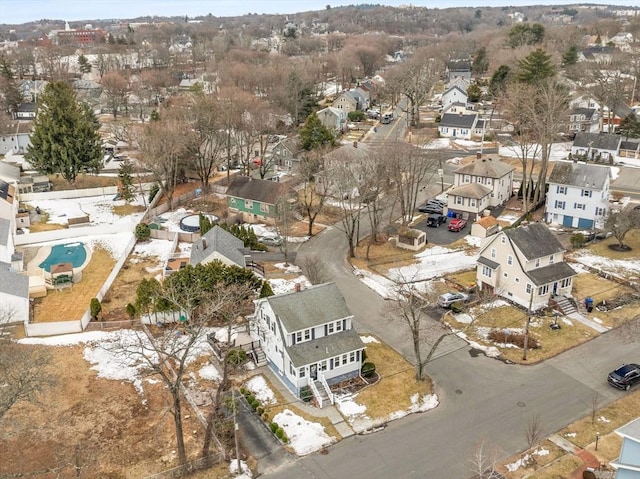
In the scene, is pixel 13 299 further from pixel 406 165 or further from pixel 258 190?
pixel 406 165

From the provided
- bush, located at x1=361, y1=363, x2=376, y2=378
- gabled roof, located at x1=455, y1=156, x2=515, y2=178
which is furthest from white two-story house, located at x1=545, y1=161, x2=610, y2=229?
bush, located at x1=361, y1=363, x2=376, y2=378

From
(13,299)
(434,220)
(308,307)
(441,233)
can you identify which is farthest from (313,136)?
(308,307)

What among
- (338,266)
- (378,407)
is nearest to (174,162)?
(338,266)

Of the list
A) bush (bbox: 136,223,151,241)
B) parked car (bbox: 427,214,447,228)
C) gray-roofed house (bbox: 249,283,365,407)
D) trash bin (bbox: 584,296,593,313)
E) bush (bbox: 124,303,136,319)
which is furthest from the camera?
parked car (bbox: 427,214,447,228)

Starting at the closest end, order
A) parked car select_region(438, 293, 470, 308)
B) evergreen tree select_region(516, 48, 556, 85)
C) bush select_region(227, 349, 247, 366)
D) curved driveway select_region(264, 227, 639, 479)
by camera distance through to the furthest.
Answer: curved driveway select_region(264, 227, 639, 479) < bush select_region(227, 349, 247, 366) < parked car select_region(438, 293, 470, 308) < evergreen tree select_region(516, 48, 556, 85)

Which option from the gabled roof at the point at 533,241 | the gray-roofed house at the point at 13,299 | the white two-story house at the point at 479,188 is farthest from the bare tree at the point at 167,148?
the gabled roof at the point at 533,241

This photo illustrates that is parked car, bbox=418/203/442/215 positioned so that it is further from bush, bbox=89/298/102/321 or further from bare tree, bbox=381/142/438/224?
bush, bbox=89/298/102/321
